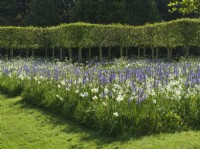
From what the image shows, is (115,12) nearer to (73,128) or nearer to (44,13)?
(44,13)

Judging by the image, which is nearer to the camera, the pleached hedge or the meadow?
the meadow

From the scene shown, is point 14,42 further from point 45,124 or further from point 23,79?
point 45,124

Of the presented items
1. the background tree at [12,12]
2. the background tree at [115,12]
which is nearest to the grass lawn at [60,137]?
the background tree at [115,12]

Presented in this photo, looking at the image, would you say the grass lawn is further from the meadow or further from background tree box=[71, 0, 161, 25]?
background tree box=[71, 0, 161, 25]

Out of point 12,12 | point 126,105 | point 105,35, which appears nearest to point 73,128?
point 126,105

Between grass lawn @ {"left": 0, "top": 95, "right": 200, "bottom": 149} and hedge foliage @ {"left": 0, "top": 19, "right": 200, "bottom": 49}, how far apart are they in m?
14.7

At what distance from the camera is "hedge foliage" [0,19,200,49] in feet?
70.6

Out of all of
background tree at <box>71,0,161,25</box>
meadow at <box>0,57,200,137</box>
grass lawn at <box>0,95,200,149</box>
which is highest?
background tree at <box>71,0,161,25</box>

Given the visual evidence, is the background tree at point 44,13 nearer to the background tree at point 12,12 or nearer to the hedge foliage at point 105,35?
the background tree at point 12,12

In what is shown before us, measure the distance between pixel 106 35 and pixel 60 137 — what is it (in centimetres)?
1736

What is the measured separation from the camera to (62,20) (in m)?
Answer: 34.3

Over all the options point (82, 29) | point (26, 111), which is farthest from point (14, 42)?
point (26, 111)

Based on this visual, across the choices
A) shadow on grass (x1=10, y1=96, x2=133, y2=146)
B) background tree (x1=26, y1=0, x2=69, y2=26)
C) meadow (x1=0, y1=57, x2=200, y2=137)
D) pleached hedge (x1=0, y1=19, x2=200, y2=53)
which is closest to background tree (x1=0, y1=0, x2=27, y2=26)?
background tree (x1=26, y1=0, x2=69, y2=26)

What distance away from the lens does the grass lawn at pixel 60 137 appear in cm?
667
